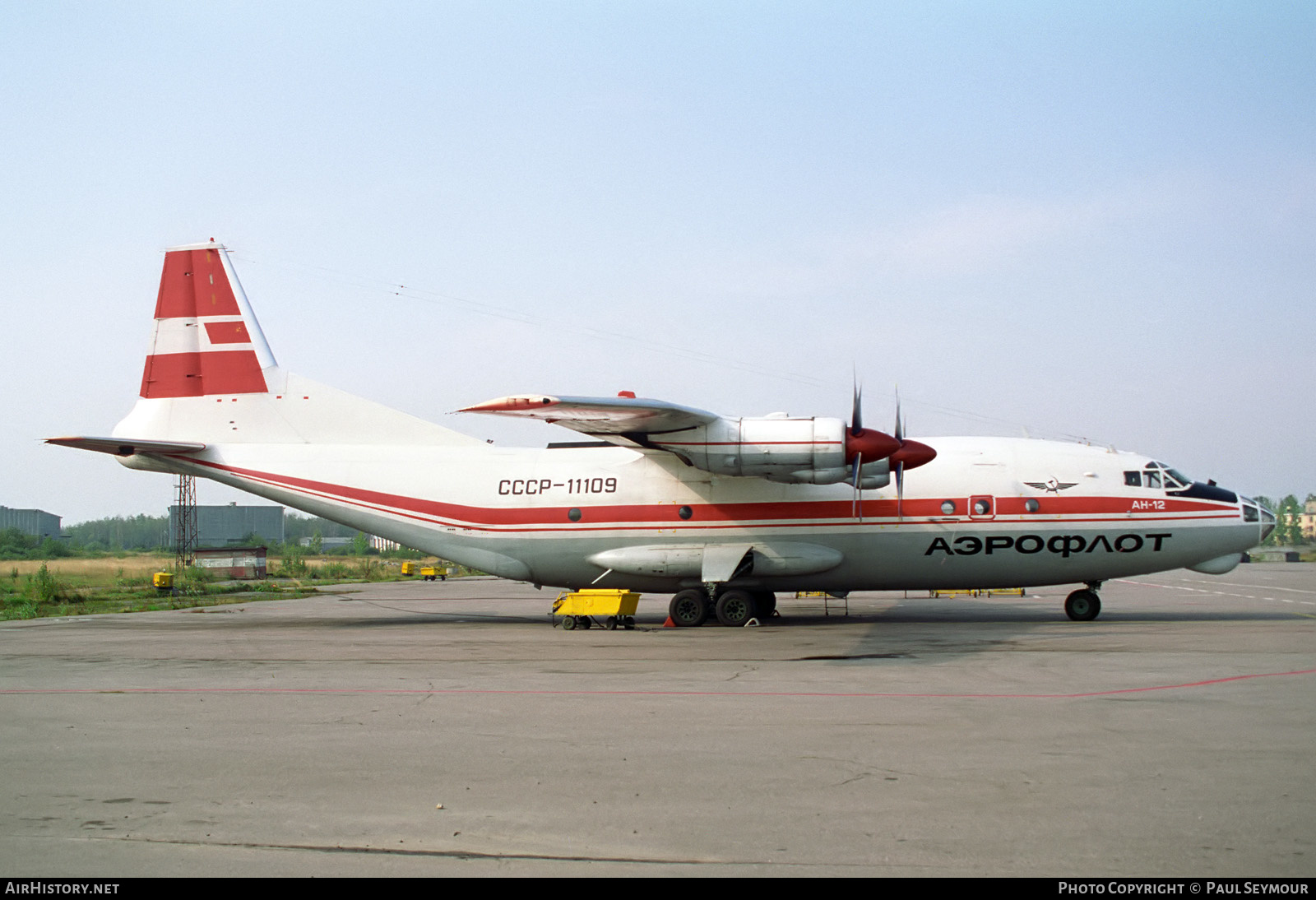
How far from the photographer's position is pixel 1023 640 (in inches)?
728

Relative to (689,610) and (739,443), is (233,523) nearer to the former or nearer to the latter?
(689,610)

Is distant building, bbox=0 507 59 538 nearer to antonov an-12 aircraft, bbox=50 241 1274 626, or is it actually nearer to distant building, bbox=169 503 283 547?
distant building, bbox=169 503 283 547

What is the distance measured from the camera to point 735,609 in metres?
23.8

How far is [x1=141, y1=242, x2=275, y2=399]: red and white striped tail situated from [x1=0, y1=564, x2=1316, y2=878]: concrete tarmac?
34.9ft

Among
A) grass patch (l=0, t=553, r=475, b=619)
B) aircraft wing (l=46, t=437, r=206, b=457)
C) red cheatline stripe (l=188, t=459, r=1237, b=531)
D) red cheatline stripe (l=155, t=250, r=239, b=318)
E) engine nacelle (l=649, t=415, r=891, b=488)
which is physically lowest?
grass patch (l=0, t=553, r=475, b=619)

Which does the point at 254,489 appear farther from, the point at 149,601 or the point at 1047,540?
the point at 1047,540

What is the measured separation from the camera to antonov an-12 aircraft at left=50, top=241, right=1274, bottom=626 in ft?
74.2

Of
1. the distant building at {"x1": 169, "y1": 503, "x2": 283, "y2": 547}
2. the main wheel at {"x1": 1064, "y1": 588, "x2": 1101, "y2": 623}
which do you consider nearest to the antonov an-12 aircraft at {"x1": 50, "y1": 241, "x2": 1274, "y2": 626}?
the main wheel at {"x1": 1064, "y1": 588, "x2": 1101, "y2": 623}

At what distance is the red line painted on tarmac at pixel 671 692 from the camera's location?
12.0 metres

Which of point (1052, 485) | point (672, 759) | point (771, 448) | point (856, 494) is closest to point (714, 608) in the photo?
point (856, 494)

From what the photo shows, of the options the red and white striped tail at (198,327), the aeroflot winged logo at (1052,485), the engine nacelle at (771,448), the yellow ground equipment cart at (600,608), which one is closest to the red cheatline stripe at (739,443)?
the engine nacelle at (771,448)

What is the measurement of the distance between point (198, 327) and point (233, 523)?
122m

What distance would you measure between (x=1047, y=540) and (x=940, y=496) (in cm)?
261

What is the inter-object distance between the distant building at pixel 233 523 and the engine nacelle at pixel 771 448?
122 meters
